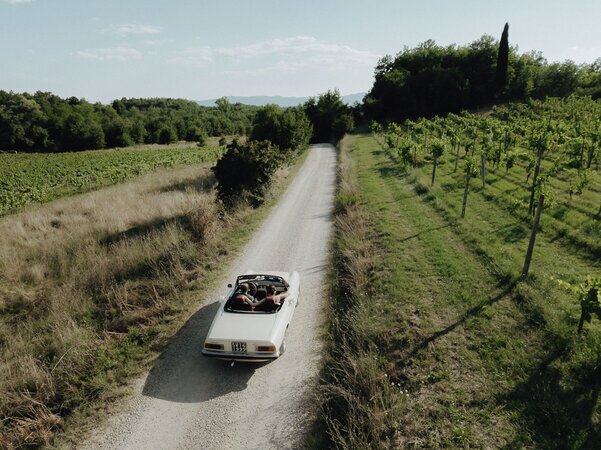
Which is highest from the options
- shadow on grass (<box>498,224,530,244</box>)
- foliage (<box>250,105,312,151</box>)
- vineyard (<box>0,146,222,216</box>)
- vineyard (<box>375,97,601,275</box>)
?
foliage (<box>250,105,312,151</box>)

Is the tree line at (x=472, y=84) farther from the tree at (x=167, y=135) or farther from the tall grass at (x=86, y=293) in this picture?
the tall grass at (x=86, y=293)

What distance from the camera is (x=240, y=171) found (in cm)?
1839

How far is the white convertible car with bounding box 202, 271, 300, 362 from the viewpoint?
7.16m

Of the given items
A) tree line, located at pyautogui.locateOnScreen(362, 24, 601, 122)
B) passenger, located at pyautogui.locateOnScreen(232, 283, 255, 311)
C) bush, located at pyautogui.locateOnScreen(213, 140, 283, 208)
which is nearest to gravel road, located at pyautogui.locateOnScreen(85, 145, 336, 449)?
passenger, located at pyautogui.locateOnScreen(232, 283, 255, 311)

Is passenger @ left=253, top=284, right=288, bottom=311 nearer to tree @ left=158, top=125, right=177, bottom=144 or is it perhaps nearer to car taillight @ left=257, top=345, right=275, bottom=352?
car taillight @ left=257, top=345, right=275, bottom=352

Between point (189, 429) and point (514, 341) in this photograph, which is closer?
point (189, 429)

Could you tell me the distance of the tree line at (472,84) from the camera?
207ft

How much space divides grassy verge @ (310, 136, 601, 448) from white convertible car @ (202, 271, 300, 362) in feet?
4.09

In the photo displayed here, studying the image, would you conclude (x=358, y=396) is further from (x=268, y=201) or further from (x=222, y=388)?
(x=268, y=201)

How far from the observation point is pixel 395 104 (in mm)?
65750

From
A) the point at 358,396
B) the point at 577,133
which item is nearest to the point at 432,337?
the point at 358,396

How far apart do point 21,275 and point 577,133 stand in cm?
3205

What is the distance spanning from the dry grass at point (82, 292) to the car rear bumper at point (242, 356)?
2112mm

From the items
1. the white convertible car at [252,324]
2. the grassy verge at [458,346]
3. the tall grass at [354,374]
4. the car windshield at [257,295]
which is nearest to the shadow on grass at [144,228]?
the car windshield at [257,295]
